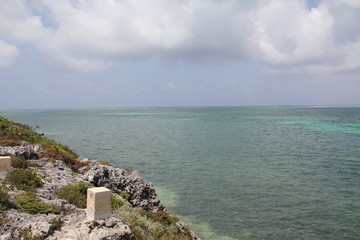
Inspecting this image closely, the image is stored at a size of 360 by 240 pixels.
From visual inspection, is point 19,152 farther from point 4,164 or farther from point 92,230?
point 92,230

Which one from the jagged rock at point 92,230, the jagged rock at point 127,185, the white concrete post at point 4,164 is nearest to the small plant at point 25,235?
the jagged rock at point 92,230

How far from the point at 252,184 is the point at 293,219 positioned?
7.46 metres

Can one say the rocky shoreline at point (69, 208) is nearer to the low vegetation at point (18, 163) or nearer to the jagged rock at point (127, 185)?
the jagged rock at point (127, 185)

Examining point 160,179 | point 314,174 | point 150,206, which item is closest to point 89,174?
point 150,206

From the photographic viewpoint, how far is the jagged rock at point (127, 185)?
53.1 feet

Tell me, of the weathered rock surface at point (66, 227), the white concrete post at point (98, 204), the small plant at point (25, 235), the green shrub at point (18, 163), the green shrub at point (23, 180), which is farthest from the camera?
the green shrub at point (18, 163)

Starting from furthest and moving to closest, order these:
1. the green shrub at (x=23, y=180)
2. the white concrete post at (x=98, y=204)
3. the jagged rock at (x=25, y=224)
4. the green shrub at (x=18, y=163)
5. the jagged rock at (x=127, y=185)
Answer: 1. the jagged rock at (x=127, y=185)
2. the green shrub at (x=18, y=163)
3. the green shrub at (x=23, y=180)
4. the white concrete post at (x=98, y=204)
5. the jagged rock at (x=25, y=224)

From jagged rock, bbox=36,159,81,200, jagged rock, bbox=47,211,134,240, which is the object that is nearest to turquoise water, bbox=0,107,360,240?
jagged rock, bbox=36,159,81,200

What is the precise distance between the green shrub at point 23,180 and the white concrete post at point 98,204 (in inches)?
173

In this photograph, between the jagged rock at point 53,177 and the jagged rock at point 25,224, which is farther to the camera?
the jagged rock at point 53,177

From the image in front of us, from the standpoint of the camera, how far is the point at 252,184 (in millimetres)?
26016

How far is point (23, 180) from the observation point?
42.9 feet

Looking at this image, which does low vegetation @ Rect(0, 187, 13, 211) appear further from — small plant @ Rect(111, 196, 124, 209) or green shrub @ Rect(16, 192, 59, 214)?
small plant @ Rect(111, 196, 124, 209)

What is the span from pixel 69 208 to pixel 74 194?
1831mm
